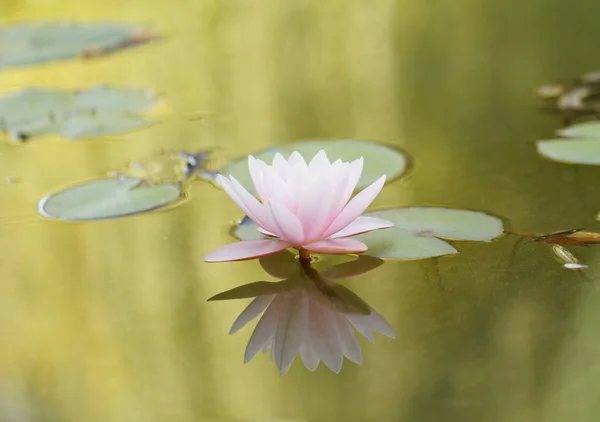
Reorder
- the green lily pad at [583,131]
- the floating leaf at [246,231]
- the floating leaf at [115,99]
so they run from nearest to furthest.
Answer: the floating leaf at [246,231]
the green lily pad at [583,131]
the floating leaf at [115,99]

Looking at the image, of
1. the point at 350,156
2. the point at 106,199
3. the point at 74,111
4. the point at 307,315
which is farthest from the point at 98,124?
the point at 307,315

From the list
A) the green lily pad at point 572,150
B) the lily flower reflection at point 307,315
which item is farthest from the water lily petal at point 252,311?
the green lily pad at point 572,150

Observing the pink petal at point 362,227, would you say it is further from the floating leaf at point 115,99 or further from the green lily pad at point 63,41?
the green lily pad at point 63,41

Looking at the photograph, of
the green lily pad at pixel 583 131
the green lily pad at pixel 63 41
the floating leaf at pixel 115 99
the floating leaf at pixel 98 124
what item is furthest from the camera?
the green lily pad at pixel 63 41

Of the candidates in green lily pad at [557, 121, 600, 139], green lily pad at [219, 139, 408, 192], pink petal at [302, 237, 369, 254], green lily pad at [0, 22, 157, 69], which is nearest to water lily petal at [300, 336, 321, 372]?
pink petal at [302, 237, 369, 254]

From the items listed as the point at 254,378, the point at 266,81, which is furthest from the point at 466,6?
the point at 254,378

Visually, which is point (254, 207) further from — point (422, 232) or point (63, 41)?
point (63, 41)

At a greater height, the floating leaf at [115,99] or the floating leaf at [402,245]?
the floating leaf at [115,99]

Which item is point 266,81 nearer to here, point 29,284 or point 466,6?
point 466,6
